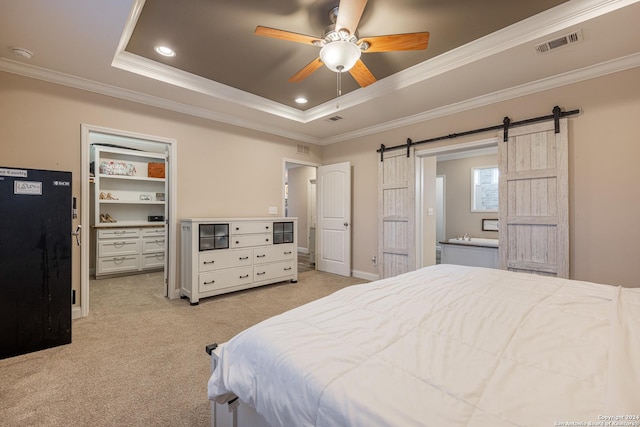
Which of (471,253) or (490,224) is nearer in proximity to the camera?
(471,253)

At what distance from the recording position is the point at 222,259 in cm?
372

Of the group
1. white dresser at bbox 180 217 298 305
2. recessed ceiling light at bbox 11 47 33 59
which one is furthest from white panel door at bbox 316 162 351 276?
recessed ceiling light at bbox 11 47 33 59

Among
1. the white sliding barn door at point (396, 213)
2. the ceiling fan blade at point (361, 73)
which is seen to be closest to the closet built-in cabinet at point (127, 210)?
the white sliding barn door at point (396, 213)

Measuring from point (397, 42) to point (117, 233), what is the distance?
5.31 metres

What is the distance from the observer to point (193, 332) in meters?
2.69

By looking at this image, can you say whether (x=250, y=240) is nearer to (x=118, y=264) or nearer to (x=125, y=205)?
(x=118, y=264)

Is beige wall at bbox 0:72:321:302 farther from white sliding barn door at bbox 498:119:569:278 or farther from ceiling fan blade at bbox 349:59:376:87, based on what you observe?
white sliding barn door at bbox 498:119:569:278

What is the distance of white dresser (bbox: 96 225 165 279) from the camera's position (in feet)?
15.8

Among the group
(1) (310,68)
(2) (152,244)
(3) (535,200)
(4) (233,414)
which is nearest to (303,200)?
(2) (152,244)

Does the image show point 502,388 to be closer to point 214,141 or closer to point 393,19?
point 393,19

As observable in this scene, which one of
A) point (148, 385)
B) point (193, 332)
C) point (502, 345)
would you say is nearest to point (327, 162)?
point (193, 332)

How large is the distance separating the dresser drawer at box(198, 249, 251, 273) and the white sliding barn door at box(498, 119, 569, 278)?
3.28 metres

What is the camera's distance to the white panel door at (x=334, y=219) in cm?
499

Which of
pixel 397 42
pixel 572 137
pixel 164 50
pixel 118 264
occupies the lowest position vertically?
pixel 118 264
